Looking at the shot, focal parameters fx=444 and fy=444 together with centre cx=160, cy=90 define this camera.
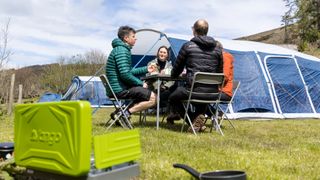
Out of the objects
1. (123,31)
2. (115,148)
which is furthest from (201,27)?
(115,148)

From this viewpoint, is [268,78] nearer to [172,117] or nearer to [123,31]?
[172,117]

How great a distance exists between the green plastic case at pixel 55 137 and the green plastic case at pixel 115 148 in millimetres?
75

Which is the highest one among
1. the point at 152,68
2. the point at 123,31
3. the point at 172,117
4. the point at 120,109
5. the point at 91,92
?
the point at 123,31

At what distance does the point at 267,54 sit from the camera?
10133 millimetres

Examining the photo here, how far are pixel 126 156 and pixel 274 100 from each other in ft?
25.5

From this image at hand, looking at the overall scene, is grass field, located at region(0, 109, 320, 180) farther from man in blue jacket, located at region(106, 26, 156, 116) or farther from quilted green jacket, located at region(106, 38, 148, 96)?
quilted green jacket, located at region(106, 38, 148, 96)

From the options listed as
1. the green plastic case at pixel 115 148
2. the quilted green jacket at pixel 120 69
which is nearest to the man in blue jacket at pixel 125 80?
the quilted green jacket at pixel 120 69

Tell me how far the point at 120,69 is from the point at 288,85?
5376 mm

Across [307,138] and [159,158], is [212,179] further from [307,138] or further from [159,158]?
[307,138]

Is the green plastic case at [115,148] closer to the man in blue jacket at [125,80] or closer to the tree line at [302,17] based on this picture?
the man in blue jacket at [125,80]

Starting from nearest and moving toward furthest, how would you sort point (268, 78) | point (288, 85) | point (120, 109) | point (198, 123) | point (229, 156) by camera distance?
point (229, 156) → point (198, 123) → point (120, 109) → point (268, 78) → point (288, 85)

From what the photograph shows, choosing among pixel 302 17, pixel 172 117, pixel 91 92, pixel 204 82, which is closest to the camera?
pixel 204 82

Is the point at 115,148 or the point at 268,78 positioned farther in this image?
the point at 268,78

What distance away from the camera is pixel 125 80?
5902 mm
